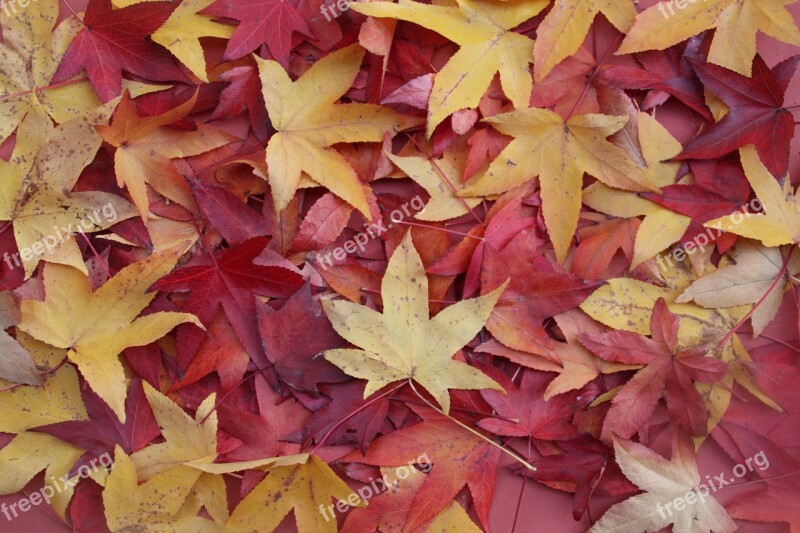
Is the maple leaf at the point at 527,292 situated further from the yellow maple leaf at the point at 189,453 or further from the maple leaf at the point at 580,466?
the yellow maple leaf at the point at 189,453

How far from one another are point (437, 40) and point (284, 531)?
0.63 m

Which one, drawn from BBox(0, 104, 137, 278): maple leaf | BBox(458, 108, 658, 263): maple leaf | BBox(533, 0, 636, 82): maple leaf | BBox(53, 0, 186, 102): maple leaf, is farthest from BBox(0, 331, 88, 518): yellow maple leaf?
BBox(533, 0, 636, 82): maple leaf

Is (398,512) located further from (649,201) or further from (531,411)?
(649,201)

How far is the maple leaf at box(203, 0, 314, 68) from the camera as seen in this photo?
2.53ft

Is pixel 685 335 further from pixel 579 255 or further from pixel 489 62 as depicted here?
pixel 489 62

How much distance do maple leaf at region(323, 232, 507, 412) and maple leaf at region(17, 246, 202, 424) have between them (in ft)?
0.70

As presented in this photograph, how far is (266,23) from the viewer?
77cm

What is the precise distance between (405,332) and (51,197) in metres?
0.45

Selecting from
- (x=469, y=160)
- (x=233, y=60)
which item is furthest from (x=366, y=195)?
(x=233, y=60)

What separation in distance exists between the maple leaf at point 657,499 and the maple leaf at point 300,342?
0.35 m

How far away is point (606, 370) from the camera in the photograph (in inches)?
30.4

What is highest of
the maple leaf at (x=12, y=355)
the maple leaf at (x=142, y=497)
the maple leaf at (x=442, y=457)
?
the maple leaf at (x=12, y=355)

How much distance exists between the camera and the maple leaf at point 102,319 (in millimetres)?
754

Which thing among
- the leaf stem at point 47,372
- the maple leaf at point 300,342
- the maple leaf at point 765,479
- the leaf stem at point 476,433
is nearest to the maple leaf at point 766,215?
the maple leaf at point 765,479
